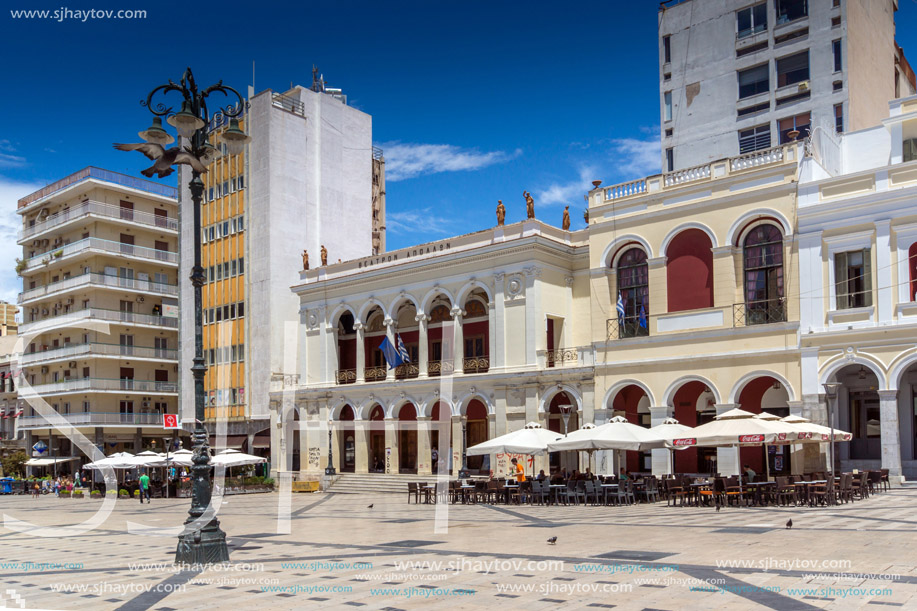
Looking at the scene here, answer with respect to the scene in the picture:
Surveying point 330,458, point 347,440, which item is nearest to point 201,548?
point 330,458

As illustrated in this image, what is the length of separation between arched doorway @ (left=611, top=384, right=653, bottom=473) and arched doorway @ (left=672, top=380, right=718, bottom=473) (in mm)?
1680

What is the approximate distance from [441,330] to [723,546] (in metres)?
29.6

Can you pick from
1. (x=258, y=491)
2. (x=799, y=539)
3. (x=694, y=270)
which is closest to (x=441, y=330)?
(x=258, y=491)

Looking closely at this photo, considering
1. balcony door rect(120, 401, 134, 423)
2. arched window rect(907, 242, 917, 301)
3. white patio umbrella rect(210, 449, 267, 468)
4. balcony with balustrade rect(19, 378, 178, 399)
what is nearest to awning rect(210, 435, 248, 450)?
balcony door rect(120, 401, 134, 423)

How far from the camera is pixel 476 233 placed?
40250 mm

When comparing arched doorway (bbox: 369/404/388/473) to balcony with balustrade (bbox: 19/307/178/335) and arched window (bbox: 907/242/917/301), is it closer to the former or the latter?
balcony with balustrade (bbox: 19/307/178/335)

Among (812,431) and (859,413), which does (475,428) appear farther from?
(812,431)

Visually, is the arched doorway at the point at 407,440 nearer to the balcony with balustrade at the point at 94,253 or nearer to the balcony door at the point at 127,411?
the balcony door at the point at 127,411

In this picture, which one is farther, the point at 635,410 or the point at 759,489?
the point at 635,410

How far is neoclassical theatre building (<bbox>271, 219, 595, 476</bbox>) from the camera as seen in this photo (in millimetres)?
37906

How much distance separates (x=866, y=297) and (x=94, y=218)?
1852 inches

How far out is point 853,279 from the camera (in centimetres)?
2858

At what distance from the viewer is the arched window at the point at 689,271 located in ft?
106

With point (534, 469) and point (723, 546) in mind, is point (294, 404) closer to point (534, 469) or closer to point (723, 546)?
point (534, 469)
